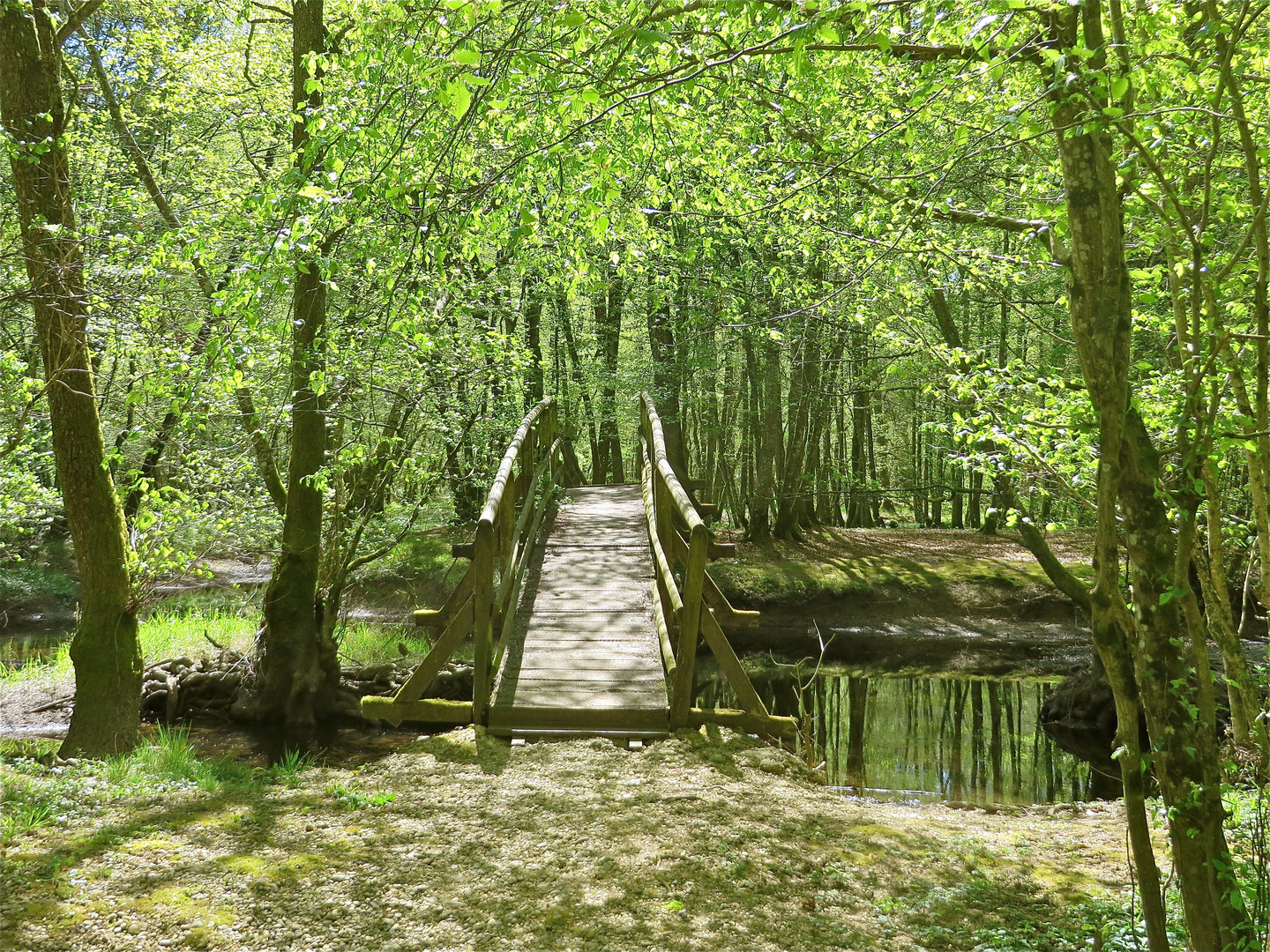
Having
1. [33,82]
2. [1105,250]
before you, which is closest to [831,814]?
[1105,250]

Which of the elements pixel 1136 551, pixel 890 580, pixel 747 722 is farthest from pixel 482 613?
pixel 890 580

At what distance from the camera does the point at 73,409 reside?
6.12m

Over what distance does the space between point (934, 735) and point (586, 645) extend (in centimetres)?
576

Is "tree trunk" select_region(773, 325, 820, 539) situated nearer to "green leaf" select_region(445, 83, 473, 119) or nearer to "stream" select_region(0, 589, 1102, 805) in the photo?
"stream" select_region(0, 589, 1102, 805)

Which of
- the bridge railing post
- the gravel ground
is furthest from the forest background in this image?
the bridge railing post

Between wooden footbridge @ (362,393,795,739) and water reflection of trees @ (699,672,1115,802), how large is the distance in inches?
60.9

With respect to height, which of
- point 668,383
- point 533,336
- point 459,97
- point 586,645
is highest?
point 533,336

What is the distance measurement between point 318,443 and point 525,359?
7.95 ft

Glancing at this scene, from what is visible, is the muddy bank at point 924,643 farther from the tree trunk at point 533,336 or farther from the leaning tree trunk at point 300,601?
the leaning tree trunk at point 300,601

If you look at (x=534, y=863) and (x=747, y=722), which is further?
(x=747, y=722)

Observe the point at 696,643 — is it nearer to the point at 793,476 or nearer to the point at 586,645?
the point at 586,645

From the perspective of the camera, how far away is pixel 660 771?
199 inches

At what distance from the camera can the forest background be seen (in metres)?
2.72

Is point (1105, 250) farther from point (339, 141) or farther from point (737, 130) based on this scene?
point (737, 130)
